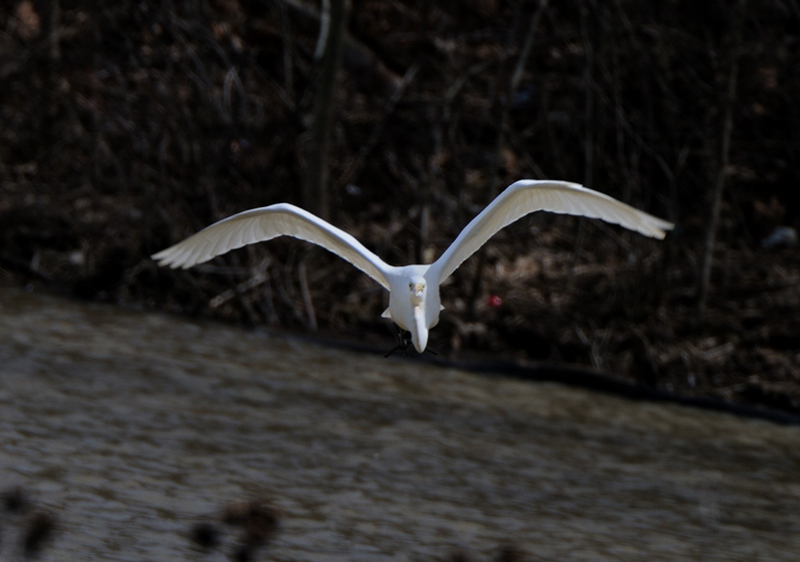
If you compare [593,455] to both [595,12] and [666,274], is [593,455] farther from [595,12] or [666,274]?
[595,12]

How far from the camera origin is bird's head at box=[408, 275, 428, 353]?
4.45 m

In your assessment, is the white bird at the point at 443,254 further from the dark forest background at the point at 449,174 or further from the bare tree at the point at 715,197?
the bare tree at the point at 715,197

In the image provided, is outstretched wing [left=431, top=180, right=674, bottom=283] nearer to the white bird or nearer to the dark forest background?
the white bird

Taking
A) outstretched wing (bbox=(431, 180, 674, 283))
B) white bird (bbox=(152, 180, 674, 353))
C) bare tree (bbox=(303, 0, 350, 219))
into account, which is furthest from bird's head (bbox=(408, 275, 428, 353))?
bare tree (bbox=(303, 0, 350, 219))

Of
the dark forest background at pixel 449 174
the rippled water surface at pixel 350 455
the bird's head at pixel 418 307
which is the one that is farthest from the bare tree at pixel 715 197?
the bird's head at pixel 418 307

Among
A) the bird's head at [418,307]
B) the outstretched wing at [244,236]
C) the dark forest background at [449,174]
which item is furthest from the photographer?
the dark forest background at [449,174]

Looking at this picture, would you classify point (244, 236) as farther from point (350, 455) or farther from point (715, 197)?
point (715, 197)

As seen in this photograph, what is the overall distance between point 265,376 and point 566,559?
3.34 m

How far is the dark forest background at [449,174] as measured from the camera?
29.7ft

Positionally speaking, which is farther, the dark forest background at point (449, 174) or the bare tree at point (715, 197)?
the dark forest background at point (449, 174)

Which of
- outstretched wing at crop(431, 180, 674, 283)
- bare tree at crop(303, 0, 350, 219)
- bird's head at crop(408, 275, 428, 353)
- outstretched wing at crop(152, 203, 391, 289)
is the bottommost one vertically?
bird's head at crop(408, 275, 428, 353)

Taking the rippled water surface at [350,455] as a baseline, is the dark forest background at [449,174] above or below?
above

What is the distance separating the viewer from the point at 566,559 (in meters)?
5.13

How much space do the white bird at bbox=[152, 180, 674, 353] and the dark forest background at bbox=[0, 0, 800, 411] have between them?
386 cm
